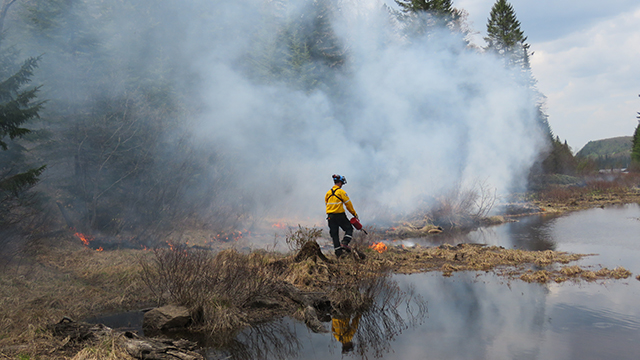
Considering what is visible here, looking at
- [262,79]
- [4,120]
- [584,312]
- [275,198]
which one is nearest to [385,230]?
[275,198]

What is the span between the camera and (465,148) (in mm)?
24688

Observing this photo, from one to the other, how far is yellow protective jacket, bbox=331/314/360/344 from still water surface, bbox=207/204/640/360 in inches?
3.9

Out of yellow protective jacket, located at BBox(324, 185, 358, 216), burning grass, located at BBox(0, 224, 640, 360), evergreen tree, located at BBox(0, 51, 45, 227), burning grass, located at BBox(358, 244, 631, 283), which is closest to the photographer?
burning grass, located at BBox(0, 224, 640, 360)

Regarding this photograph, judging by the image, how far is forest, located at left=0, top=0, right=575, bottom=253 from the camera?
1354cm

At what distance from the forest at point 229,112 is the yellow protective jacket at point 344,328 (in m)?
6.33

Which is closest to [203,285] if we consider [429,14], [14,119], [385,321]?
[385,321]

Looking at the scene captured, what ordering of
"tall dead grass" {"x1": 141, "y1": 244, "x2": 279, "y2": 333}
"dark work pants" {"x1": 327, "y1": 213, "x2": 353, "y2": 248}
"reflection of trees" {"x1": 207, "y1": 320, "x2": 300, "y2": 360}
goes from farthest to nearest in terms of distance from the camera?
1. "dark work pants" {"x1": 327, "y1": 213, "x2": 353, "y2": 248}
2. "tall dead grass" {"x1": 141, "y1": 244, "x2": 279, "y2": 333}
3. "reflection of trees" {"x1": 207, "y1": 320, "x2": 300, "y2": 360}

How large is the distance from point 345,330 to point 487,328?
2.05 meters

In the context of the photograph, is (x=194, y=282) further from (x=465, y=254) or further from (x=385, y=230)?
(x=385, y=230)

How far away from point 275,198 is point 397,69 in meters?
9.33

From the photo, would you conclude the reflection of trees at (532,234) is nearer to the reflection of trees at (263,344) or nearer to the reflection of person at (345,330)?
the reflection of person at (345,330)

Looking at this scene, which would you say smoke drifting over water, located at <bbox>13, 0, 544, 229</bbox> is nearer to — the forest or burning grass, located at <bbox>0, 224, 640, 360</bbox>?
the forest

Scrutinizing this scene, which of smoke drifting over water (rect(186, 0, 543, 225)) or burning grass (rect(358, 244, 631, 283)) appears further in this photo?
smoke drifting over water (rect(186, 0, 543, 225))

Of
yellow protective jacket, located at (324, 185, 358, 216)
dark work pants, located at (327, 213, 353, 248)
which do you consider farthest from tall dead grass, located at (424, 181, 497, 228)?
yellow protective jacket, located at (324, 185, 358, 216)
